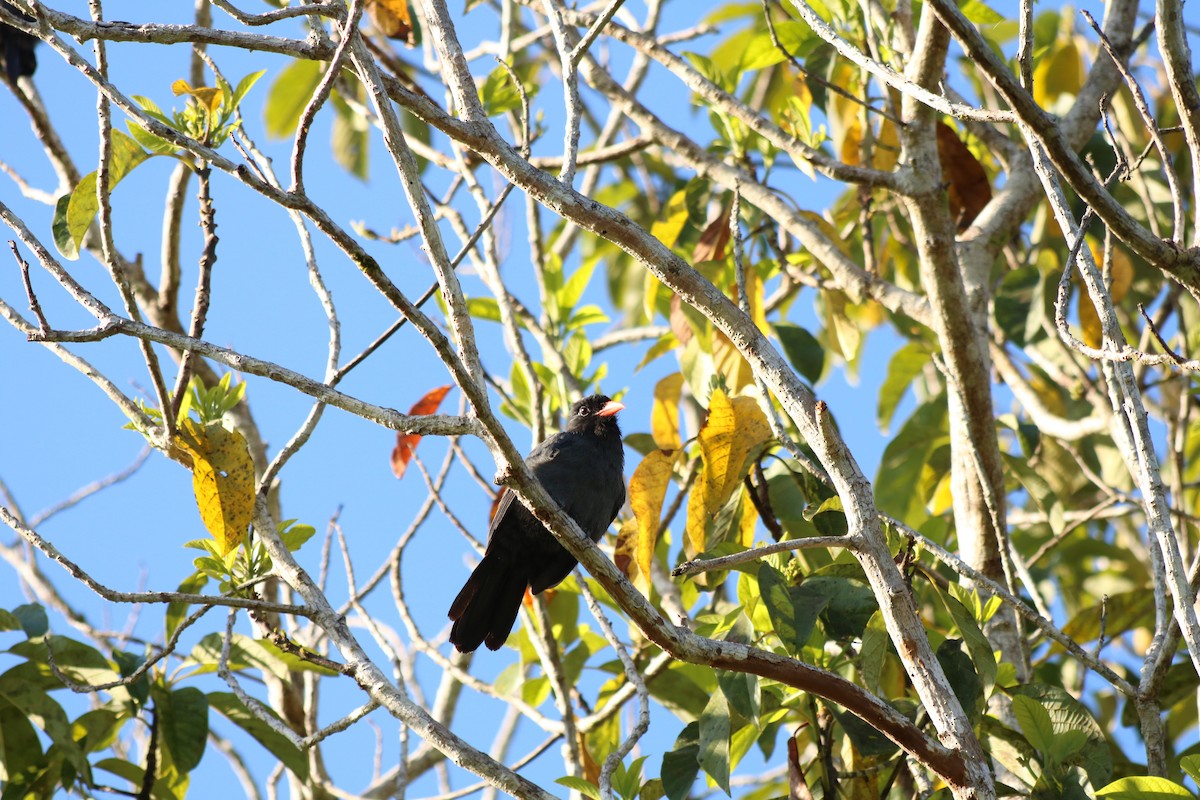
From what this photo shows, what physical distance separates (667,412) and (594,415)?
651 millimetres

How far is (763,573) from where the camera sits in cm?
293

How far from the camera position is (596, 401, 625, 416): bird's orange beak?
4.96 metres

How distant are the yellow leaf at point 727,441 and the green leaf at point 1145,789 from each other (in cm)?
119

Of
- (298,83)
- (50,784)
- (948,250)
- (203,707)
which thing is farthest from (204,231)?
(298,83)

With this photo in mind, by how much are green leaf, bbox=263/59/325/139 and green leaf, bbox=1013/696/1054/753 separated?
4816mm

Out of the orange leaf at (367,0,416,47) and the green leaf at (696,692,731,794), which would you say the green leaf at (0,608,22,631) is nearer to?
the green leaf at (696,692,731,794)

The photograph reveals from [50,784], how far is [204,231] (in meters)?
1.95

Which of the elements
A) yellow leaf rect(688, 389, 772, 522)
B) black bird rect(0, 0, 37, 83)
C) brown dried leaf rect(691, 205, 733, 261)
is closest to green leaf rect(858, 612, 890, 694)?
yellow leaf rect(688, 389, 772, 522)

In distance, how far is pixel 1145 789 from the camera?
8.89 feet

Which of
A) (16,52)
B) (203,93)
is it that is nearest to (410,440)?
(203,93)

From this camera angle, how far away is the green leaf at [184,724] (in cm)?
373

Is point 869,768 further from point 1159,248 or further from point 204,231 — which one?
point 204,231

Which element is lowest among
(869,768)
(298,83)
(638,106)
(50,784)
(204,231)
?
(869,768)

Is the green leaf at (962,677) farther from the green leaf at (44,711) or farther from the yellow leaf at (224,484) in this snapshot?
the green leaf at (44,711)
